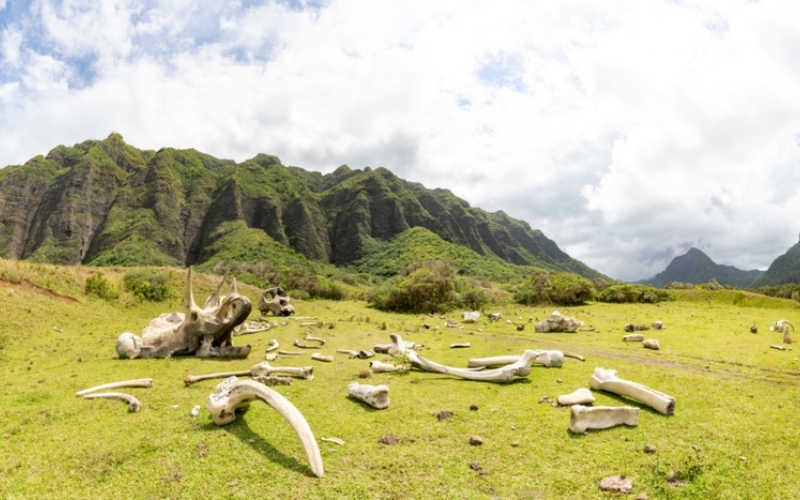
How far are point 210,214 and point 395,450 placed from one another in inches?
4893

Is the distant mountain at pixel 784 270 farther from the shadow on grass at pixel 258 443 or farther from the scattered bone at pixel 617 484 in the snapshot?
the shadow on grass at pixel 258 443

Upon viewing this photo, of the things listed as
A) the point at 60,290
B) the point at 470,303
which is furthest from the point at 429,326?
the point at 60,290

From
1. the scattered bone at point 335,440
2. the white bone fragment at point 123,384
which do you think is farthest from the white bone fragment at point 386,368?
the white bone fragment at point 123,384

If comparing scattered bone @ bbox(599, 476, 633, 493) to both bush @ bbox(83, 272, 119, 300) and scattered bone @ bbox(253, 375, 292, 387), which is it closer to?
scattered bone @ bbox(253, 375, 292, 387)

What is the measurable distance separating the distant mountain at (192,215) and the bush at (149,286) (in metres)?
45.8

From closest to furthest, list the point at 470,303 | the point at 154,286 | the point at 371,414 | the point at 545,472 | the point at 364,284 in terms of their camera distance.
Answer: the point at 545,472, the point at 371,414, the point at 154,286, the point at 470,303, the point at 364,284

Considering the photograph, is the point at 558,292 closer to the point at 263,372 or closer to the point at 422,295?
the point at 422,295

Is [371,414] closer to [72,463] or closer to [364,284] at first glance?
[72,463]

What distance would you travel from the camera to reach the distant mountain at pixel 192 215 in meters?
97.7

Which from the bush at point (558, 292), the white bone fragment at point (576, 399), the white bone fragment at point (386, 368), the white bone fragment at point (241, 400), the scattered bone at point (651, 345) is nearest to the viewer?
the white bone fragment at point (241, 400)

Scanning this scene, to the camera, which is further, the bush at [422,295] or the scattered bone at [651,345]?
the bush at [422,295]

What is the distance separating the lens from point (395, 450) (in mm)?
6051

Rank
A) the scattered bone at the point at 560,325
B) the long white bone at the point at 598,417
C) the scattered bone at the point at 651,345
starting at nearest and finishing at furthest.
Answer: the long white bone at the point at 598,417
the scattered bone at the point at 651,345
the scattered bone at the point at 560,325

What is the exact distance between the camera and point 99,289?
25406 mm
